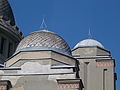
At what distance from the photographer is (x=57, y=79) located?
76.1 feet

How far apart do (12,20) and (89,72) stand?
26.3 ft

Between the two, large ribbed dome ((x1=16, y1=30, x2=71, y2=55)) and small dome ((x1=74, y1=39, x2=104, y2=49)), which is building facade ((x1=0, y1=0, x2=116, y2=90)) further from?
small dome ((x1=74, y1=39, x2=104, y2=49))

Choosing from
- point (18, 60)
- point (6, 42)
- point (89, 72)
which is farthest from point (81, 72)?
point (18, 60)

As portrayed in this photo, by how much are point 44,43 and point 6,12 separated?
927 centimetres

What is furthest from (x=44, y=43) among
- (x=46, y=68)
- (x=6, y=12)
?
(x=6, y=12)

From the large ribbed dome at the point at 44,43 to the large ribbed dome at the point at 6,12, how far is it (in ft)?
24.4

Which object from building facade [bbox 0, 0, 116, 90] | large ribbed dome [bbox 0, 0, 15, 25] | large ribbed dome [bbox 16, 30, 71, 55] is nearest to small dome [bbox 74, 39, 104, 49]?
building facade [bbox 0, 0, 116, 90]

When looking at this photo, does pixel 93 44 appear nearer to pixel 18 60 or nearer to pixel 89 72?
pixel 89 72

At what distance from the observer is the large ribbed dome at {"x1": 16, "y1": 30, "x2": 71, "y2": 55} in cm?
2539

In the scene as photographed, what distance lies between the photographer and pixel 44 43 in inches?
1006

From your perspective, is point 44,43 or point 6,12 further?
point 6,12

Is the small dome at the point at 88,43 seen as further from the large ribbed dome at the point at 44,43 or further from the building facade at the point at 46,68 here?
the large ribbed dome at the point at 44,43

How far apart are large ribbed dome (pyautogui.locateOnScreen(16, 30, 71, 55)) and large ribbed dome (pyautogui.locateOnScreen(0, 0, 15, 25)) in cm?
743

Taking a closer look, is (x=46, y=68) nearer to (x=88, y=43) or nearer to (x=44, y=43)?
(x=44, y=43)
